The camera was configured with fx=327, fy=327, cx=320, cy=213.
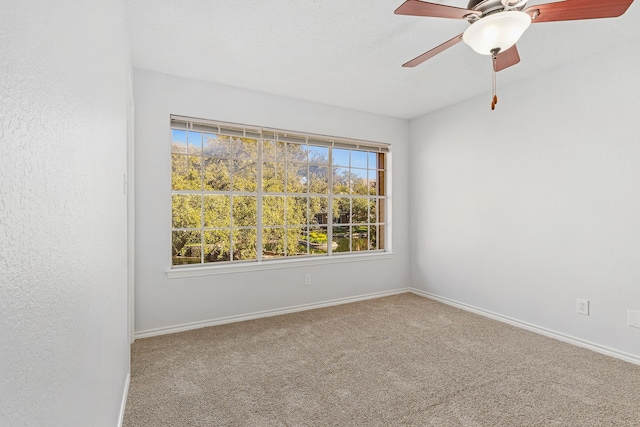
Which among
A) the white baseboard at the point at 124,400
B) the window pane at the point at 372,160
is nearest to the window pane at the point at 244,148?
the window pane at the point at 372,160

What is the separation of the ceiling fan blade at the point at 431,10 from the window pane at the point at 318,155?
252 centimetres

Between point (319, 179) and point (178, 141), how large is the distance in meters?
1.75

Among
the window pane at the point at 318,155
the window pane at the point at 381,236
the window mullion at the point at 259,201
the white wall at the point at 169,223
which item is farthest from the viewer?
the window pane at the point at 381,236

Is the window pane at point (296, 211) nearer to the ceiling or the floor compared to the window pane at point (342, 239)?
nearer to the ceiling

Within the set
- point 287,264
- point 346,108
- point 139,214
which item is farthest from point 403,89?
point 139,214

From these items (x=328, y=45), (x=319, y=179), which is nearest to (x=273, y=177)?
(x=319, y=179)

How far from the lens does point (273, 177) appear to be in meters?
3.97

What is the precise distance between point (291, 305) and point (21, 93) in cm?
372

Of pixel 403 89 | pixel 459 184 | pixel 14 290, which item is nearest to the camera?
pixel 14 290

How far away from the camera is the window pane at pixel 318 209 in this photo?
13.9 feet

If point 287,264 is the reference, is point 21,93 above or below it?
above

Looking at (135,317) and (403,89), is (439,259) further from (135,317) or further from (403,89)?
(135,317)

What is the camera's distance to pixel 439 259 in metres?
4.44

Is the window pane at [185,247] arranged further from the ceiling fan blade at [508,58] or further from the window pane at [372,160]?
the ceiling fan blade at [508,58]
